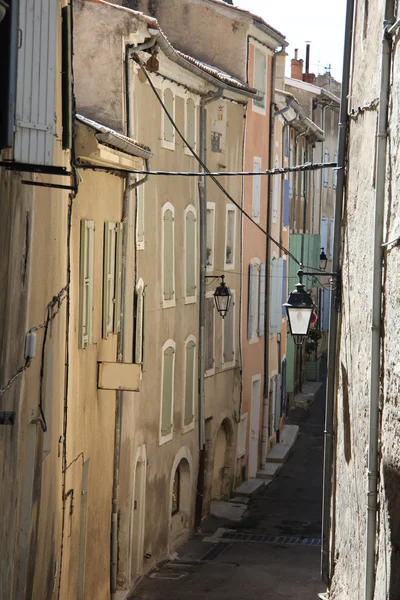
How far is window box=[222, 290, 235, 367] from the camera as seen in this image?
98.2 ft

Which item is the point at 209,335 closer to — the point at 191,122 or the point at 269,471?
the point at 191,122

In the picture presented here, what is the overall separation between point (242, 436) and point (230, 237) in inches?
208

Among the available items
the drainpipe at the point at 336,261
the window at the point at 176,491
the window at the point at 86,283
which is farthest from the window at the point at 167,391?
the drainpipe at the point at 336,261

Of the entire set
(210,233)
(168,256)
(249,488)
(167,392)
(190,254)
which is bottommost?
(249,488)

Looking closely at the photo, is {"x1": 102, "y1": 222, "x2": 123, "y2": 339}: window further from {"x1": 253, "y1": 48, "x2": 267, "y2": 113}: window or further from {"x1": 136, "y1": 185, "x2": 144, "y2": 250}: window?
{"x1": 253, "y1": 48, "x2": 267, "y2": 113}: window

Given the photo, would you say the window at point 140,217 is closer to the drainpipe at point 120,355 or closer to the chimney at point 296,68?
the drainpipe at point 120,355

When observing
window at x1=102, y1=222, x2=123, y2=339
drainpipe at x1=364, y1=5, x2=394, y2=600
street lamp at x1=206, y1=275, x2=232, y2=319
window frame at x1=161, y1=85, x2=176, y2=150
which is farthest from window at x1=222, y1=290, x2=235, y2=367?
drainpipe at x1=364, y1=5, x2=394, y2=600

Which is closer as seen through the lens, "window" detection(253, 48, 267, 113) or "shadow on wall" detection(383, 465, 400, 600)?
"shadow on wall" detection(383, 465, 400, 600)

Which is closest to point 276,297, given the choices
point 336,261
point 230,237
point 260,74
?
point 230,237

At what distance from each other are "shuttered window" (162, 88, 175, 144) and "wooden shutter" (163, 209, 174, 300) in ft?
4.49

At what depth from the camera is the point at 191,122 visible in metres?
26.0

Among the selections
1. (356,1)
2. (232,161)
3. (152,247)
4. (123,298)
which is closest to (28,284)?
(356,1)

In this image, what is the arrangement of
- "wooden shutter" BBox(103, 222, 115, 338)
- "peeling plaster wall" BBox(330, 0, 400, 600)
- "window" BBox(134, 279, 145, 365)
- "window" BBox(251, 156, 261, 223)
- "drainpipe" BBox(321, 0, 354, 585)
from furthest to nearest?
"window" BBox(251, 156, 261, 223), "window" BBox(134, 279, 145, 365), "wooden shutter" BBox(103, 222, 115, 338), "drainpipe" BBox(321, 0, 354, 585), "peeling plaster wall" BBox(330, 0, 400, 600)

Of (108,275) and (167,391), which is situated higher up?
(108,275)
